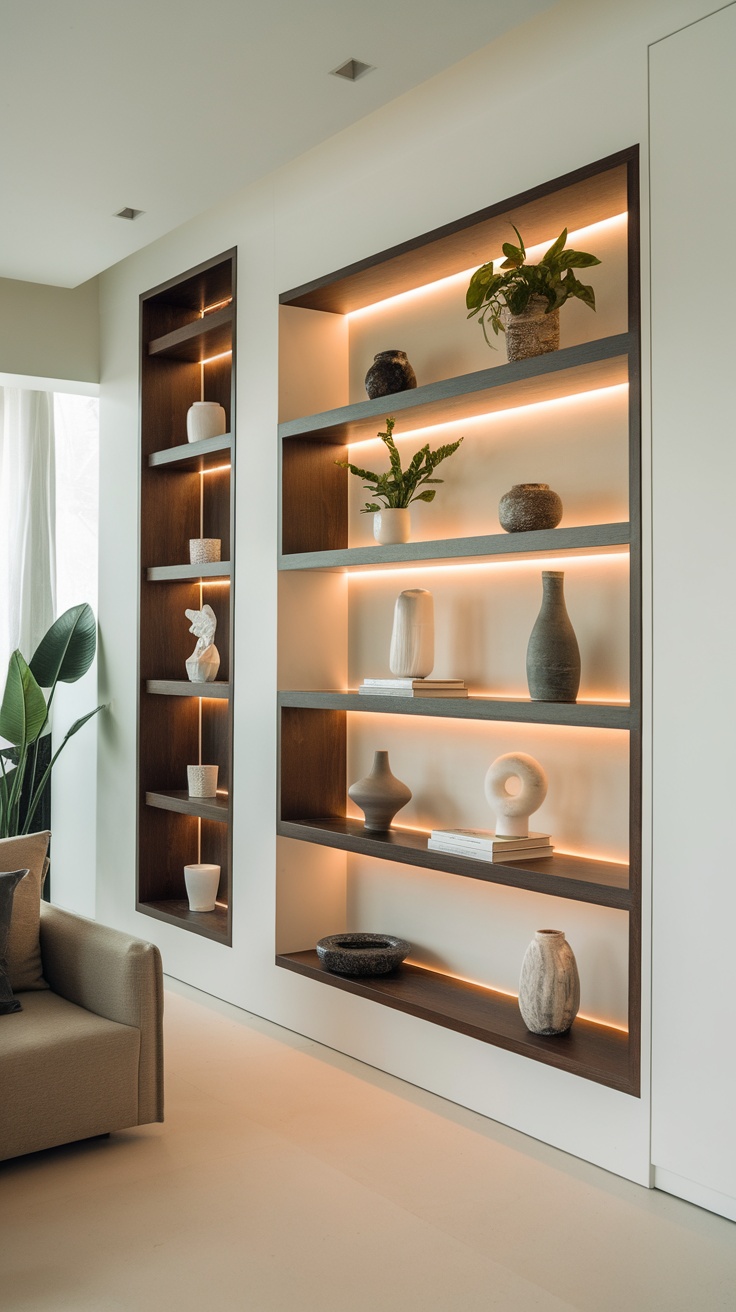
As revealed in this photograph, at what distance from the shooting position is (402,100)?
11.2ft

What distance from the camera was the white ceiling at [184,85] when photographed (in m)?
2.64

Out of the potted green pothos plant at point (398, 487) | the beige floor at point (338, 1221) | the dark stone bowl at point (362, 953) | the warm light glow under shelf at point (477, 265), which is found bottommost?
the beige floor at point (338, 1221)

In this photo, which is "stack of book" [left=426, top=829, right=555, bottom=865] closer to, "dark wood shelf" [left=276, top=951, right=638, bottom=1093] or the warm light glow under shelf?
"dark wood shelf" [left=276, top=951, right=638, bottom=1093]

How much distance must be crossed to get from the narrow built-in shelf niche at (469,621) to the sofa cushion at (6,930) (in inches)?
39.5

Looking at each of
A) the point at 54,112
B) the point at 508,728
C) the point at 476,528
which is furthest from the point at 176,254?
the point at 508,728

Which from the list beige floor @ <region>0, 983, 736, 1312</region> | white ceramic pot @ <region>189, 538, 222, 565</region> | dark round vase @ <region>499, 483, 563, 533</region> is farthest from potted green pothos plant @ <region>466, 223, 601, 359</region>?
beige floor @ <region>0, 983, 736, 1312</region>

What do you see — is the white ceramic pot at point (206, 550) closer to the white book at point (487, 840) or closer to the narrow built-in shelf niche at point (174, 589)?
the narrow built-in shelf niche at point (174, 589)

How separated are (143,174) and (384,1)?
49.1 inches

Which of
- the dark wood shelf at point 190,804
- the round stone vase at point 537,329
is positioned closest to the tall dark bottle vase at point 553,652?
the round stone vase at point 537,329

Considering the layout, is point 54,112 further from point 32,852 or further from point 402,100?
point 32,852

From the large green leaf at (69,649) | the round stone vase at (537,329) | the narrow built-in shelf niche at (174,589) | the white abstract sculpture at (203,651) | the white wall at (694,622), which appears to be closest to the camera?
the white wall at (694,622)

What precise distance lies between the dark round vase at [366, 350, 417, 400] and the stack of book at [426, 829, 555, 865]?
1.40 metres

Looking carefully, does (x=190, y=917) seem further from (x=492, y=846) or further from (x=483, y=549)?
(x=483, y=549)

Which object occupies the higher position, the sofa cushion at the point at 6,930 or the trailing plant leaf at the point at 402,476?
the trailing plant leaf at the point at 402,476
